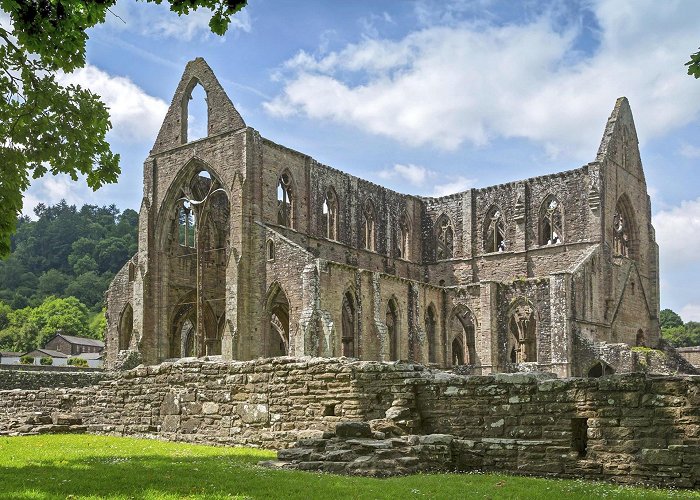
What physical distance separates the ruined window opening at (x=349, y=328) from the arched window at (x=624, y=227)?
50.6ft

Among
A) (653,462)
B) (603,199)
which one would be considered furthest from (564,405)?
(603,199)

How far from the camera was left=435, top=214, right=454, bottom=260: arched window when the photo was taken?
154 ft

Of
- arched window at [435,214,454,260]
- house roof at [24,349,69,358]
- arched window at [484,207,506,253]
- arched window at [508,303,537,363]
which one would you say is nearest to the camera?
arched window at [508,303,537,363]

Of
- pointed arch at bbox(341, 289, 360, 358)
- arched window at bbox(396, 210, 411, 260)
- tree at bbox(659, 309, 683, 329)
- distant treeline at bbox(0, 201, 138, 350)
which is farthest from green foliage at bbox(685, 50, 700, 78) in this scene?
tree at bbox(659, 309, 683, 329)

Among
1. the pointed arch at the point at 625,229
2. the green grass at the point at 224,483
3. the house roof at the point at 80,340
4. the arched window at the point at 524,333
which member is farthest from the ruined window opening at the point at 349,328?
the house roof at the point at 80,340

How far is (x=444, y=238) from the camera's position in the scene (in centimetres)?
4719

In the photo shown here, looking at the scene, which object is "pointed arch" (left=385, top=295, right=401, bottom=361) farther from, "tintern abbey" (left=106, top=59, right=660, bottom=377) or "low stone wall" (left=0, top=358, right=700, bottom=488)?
"low stone wall" (left=0, top=358, right=700, bottom=488)

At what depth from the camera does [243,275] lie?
34156mm

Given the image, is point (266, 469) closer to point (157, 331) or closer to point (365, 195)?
point (157, 331)

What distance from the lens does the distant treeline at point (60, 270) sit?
277 ft

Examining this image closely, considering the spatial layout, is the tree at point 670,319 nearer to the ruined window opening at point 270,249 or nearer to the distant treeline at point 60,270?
the distant treeline at point 60,270

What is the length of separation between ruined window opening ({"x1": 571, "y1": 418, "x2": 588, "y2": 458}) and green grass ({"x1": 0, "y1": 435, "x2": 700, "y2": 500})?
3.51 feet

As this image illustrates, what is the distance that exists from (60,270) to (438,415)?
98126 millimetres

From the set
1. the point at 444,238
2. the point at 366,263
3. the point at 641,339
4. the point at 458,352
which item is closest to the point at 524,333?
the point at 458,352
